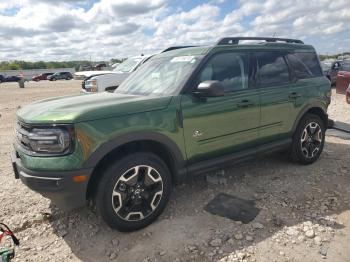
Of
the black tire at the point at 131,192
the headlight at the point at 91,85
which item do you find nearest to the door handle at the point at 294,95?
the black tire at the point at 131,192

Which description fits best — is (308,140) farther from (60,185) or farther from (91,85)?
(91,85)

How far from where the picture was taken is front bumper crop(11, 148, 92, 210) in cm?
290

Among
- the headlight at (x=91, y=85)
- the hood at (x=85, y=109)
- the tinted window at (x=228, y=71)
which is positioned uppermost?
the tinted window at (x=228, y=71)

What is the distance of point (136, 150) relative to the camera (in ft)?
11.1

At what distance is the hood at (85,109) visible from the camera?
2.95 m

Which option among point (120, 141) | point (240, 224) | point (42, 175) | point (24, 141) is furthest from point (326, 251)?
point (24, 141)

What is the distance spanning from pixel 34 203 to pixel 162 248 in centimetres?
190

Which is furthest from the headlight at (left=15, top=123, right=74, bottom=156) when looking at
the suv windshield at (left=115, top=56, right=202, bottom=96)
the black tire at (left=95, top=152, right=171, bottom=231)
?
the suv windshield at (left=115, top=56, right=202, bottom=96)

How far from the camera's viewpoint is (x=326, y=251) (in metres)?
2.97

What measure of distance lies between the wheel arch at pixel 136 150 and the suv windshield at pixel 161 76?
1.86ft

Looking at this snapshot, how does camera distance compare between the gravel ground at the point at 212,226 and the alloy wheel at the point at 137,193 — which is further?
the alloy wheel at the point at 137,193

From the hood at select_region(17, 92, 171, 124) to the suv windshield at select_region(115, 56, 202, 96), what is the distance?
30 centimetres

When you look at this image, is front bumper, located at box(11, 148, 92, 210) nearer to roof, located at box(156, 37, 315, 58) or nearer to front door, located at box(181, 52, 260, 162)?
front door, located at box(181, 52, 260, 162)

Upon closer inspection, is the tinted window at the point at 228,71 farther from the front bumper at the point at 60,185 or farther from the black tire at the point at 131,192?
the front bumper at the point at 60,185
